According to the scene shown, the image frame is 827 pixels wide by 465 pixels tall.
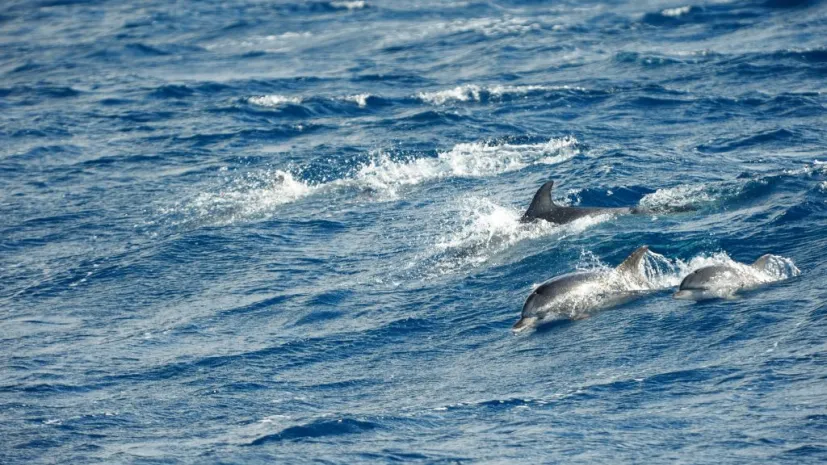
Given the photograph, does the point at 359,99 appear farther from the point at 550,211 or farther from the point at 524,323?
the point at 524,323

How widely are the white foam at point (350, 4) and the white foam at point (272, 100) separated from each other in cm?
1618

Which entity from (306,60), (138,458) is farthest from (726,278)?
(306,60)

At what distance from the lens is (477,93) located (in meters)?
31.0

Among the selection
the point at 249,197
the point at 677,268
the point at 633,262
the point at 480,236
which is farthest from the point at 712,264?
the point at 249,197

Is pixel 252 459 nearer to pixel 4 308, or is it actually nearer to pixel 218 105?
pixel 4 308

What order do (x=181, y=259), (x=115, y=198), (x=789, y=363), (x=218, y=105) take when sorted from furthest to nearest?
(x=218, y=105), (x=115, y=198), (x=181, y=259), (x=789, y=363)

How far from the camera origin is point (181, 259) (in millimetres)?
20328

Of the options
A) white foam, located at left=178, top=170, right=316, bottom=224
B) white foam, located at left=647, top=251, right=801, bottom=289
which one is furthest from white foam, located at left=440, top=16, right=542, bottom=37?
white foam, located at left=647, top=251, right=801, bottom=289

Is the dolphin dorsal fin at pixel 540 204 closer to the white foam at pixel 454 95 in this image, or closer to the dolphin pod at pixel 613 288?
the dolphin pod at pixel 613 288

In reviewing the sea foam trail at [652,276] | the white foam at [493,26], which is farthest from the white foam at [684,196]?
the white foam at [493,26]

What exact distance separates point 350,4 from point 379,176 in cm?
2641

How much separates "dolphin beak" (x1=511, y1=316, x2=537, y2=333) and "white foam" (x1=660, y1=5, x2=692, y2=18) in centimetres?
2644

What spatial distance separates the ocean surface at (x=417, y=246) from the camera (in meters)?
12.8

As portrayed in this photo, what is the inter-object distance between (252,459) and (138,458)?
1289 mm
